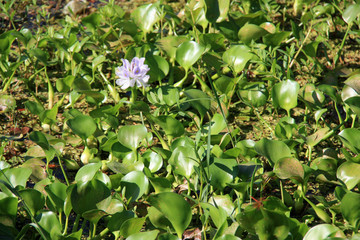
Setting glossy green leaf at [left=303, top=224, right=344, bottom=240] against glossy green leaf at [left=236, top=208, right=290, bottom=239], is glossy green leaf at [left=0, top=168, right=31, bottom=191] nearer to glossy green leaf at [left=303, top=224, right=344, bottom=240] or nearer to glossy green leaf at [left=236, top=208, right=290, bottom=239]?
glossy green leaf at [left=236, top=208, right=290, bottom=239]

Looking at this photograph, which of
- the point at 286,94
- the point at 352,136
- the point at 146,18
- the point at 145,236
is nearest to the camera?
the point at 145,236

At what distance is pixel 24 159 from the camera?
1701mm

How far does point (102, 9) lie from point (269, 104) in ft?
3.35

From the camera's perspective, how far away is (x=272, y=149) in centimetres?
150

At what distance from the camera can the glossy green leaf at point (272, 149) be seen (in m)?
1.48

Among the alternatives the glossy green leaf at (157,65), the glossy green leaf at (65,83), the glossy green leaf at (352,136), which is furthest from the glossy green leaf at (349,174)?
the glossy green leaf at (65,83)

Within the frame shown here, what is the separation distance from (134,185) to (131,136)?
236mm

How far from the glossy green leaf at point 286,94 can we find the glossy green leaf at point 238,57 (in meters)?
0.22

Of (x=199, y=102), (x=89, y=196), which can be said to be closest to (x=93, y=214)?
(x=89, y=196)

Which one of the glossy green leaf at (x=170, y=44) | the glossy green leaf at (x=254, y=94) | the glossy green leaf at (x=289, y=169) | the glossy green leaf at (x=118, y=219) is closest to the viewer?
the glossy green leaf at (x=118, y=219)

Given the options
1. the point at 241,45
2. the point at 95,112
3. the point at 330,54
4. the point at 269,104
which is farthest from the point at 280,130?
the point at 330,54

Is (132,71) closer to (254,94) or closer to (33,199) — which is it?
(254,94)

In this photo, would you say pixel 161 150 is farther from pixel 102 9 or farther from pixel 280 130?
pixel 102 9

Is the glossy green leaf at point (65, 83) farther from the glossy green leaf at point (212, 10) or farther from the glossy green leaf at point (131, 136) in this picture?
the glossy green leaf at point (212, 10)
